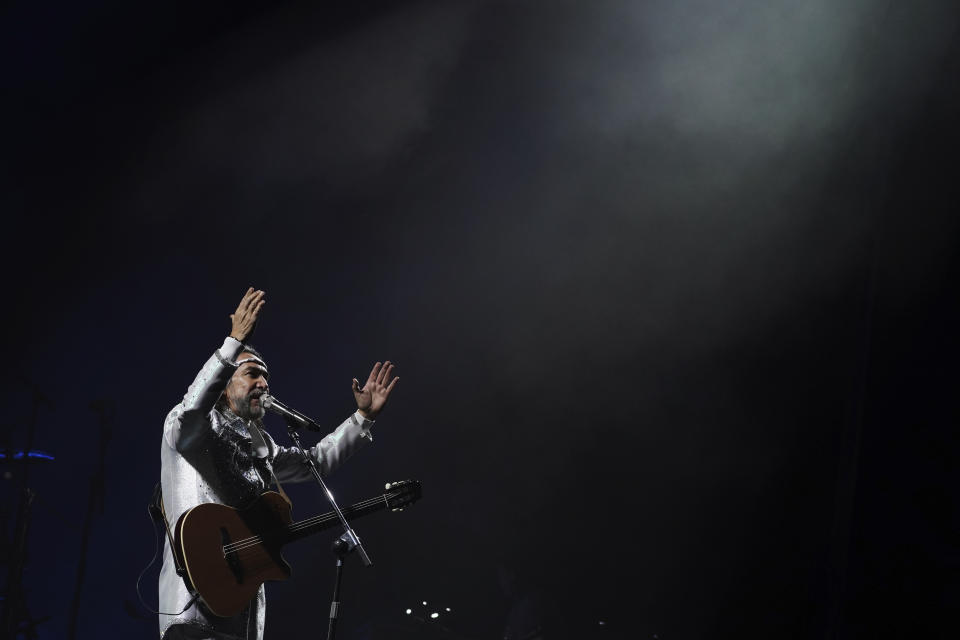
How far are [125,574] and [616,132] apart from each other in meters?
4.75

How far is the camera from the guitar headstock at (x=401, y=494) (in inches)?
113

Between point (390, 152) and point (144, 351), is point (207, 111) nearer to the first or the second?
point (390, 152)

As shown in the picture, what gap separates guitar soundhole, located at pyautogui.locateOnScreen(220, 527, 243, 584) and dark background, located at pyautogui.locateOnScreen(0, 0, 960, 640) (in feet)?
8.99

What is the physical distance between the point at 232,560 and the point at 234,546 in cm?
4

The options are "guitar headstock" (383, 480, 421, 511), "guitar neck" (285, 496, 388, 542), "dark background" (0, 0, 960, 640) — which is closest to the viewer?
"guitar neck" (285, 496, 388, 542)

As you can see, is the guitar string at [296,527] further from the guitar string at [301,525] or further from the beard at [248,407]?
the beard at [248,407]

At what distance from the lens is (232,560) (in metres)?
2.44

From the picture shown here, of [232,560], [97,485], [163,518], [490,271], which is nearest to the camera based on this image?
[232,560]

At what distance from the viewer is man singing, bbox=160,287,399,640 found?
237cm

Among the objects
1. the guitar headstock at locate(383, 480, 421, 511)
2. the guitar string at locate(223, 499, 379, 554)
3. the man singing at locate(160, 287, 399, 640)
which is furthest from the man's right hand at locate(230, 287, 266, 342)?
the guitar headstock at locate(383, 480, 421, 511)

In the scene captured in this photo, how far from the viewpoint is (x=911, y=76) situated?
3951mm

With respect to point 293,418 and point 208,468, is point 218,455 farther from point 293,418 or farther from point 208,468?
point 293,418

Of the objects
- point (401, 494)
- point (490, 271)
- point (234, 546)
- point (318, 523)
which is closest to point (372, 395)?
point (401, 494)

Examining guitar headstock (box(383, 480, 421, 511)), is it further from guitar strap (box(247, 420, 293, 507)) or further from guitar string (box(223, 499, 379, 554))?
guitar strap (box(247, 420, 293, 507))
